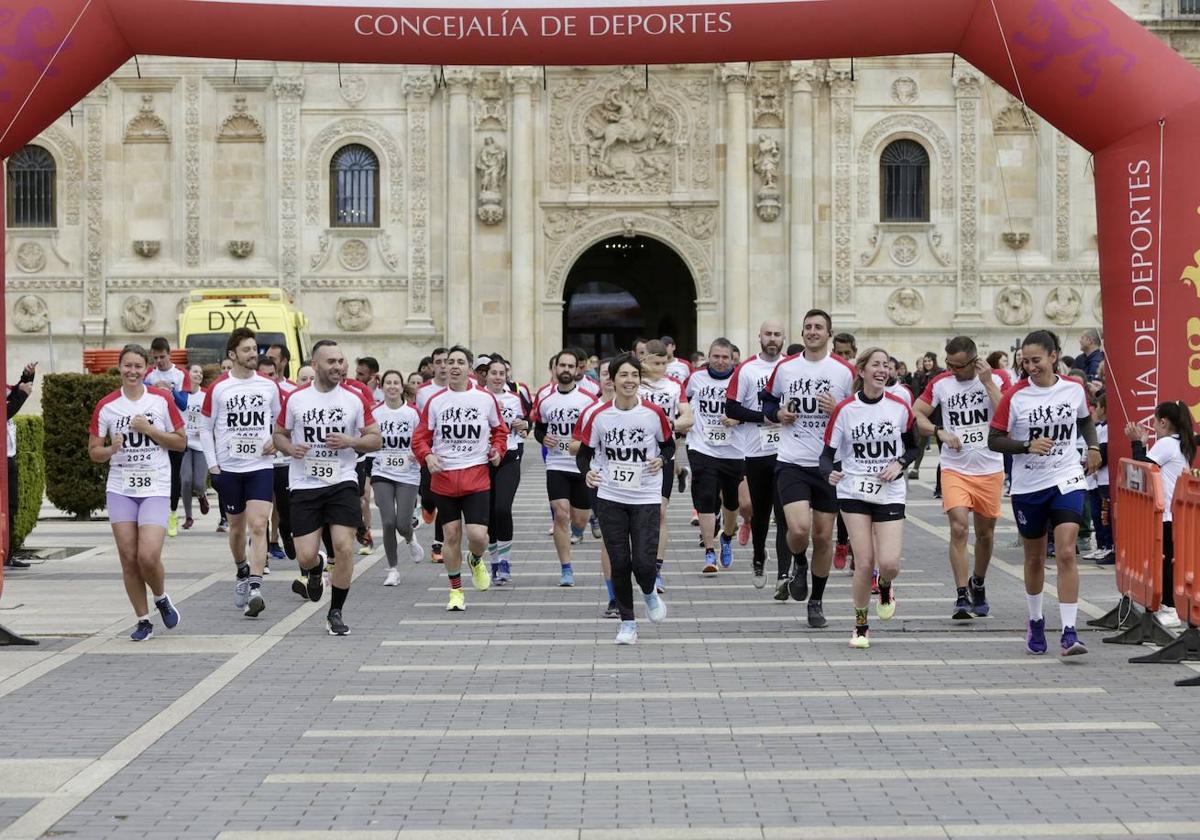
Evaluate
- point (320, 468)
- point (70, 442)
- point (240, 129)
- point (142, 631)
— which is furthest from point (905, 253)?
point (142, 631)

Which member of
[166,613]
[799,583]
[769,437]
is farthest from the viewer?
[769,437]

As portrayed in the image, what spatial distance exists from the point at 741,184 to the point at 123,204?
14.1 m

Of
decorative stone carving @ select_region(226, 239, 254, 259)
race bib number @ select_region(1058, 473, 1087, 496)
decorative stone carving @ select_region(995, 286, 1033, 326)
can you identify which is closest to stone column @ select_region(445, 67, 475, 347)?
decorative stone carving @ select_region(226, 239, 254, 259)

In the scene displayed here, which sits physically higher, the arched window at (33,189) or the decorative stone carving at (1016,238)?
the arched window at (33,189)

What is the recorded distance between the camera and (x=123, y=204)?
135 feet

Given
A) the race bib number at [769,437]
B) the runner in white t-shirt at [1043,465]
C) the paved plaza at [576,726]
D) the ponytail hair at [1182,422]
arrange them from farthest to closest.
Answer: the race bib number at [769,437], the ponytail hair at [1182,422], the runner in white t-shirt at [1043,465], the paved plaza at [576,726]

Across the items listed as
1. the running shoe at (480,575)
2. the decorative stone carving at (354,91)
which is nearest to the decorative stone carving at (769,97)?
the decorative stone carving at (354,91)

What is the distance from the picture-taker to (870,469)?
12383 millimetres

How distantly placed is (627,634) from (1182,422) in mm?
4091

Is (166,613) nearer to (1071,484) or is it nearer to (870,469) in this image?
(870,469)

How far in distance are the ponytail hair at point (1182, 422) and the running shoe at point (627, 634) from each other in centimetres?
397

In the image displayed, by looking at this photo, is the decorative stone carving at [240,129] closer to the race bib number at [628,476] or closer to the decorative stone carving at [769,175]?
the decorative stone carving at [769,175]

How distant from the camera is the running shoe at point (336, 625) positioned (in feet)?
42.8

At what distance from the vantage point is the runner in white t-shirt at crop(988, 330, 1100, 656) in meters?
11.7
